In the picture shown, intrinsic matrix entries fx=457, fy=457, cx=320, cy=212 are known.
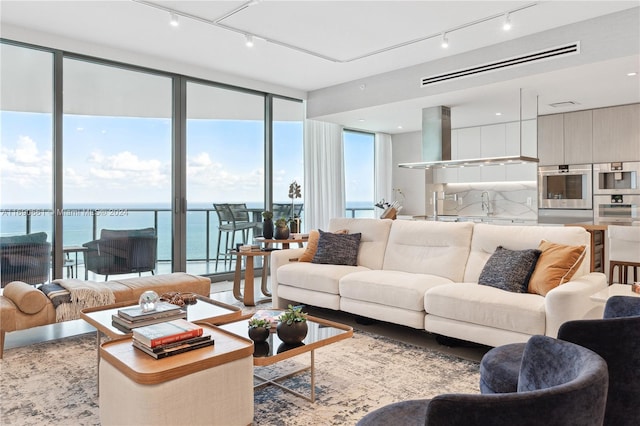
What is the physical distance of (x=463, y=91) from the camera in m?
5.24

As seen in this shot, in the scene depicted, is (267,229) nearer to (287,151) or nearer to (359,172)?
(287,151)

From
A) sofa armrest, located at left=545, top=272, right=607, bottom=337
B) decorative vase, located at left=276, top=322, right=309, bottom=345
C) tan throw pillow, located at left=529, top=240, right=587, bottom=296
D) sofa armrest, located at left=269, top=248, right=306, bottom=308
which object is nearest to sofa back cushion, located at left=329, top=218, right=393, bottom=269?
sofa armrest, located at left=269, top=248, right=306, bottom=308

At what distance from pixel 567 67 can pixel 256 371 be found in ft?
12.9

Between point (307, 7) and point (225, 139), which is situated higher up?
point (307, 7)

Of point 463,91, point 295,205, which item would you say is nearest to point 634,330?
point 463,91

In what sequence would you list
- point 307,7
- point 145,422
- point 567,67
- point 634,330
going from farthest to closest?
point 567,67 < point 307,7 < point 145,422 < point 634,330

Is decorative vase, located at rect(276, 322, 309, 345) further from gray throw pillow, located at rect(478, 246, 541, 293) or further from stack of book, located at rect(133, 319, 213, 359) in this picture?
gray throw pillow, located at rect(478, 246, 541, 293)

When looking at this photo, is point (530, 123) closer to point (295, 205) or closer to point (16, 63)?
point (295, 205)

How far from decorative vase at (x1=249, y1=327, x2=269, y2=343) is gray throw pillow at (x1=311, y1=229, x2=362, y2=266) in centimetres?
194

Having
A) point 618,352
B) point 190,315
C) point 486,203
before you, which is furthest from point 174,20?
point 486,203

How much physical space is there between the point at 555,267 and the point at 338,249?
1.97 m

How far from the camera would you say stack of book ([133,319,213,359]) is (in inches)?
79.9

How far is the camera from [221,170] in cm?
609

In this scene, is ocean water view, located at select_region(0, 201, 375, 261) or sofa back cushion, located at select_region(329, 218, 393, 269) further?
ocean water view, located at select_region(0, 201, 375, 261)
